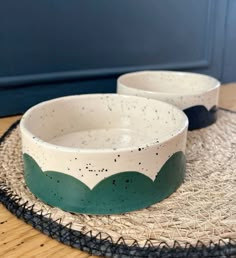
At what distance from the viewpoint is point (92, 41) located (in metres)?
0.72

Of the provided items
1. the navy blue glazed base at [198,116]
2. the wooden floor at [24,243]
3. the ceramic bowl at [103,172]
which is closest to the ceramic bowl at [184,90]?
the navy blue glazed base at [198,116]

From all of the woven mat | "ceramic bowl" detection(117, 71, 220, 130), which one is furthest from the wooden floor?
"ceramic bowl" detection(117, 71, 220, 130)

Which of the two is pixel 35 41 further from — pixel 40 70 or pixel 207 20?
Result: pixel 207 20

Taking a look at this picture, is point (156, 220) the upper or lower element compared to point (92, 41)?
lower

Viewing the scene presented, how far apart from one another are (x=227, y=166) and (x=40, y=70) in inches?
15.0

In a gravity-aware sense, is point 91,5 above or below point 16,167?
above

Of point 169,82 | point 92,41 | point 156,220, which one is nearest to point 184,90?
point 169,82

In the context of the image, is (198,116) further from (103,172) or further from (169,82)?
(103,172)

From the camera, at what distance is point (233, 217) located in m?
0.35

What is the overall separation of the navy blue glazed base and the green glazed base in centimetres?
23

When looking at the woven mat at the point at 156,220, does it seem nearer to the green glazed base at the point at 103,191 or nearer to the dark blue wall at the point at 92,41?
the green glazed base at the point at 103,191

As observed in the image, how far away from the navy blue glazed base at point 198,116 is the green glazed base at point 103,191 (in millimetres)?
227

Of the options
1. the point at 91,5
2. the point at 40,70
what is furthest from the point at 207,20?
the point at 40,70

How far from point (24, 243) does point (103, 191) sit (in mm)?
83
